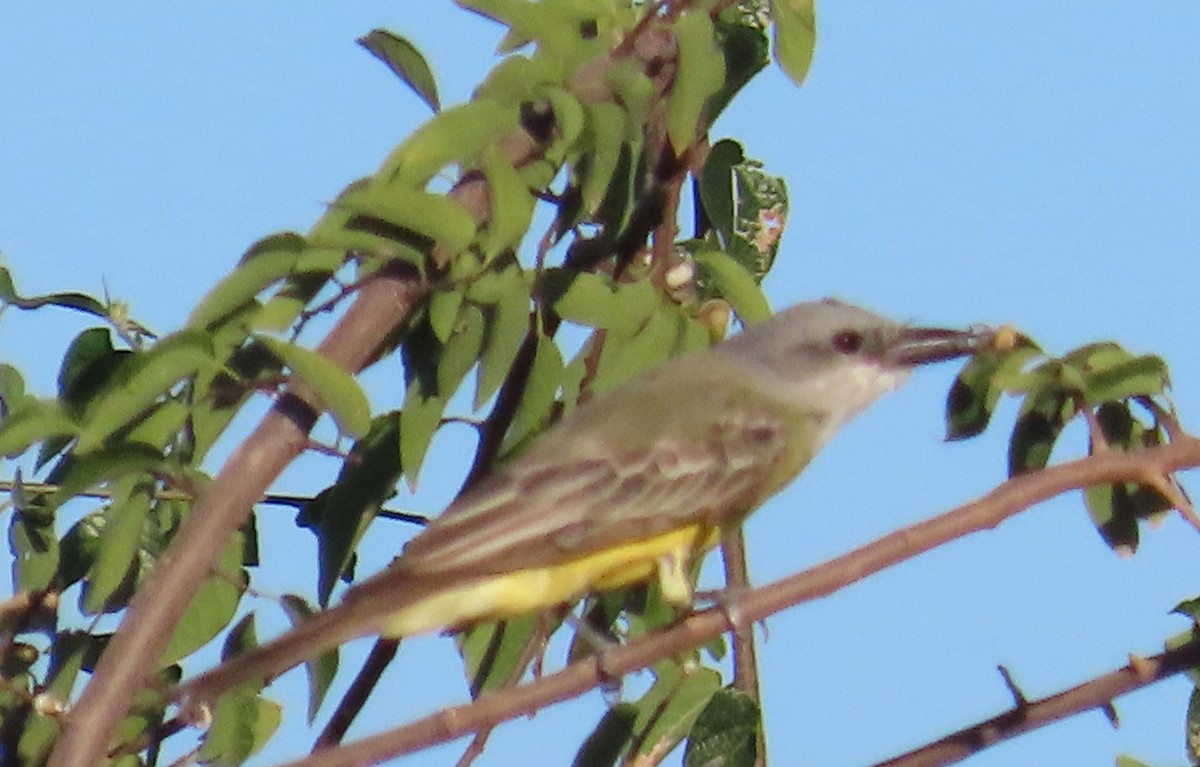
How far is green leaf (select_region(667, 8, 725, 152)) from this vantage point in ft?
10.1

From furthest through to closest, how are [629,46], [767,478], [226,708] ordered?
[767,478] < [629,46] < [226,708]

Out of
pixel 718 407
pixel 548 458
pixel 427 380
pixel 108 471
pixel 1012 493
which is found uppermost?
pixel 718 407

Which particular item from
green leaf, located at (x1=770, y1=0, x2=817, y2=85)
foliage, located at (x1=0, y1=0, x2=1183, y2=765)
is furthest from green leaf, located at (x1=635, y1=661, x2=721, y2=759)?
green leaf, located at (x1=770, y1=0, x2=817, y2=85)

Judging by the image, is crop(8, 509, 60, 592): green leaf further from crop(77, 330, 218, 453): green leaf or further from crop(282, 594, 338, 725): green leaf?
crop(77, 330, 218, 453): green leaf

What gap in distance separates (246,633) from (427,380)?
665 millimetres

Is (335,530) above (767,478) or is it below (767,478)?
below

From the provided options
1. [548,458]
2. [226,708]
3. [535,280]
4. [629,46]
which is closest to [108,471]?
[226,708]

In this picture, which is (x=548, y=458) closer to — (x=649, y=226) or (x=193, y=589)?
(x=649, y=226)

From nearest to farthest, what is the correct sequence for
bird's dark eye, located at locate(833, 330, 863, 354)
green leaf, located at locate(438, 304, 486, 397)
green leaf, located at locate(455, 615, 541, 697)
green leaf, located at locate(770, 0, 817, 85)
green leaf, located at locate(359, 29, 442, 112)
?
green leaf, located at locate(438, 304, 486, 397) < green leaf, located at locate(359, 29, 442, 112) < green leaf, located at locate(770, 0, 817, 85) < green leaf, located at locate(455, 615, 541, 697) < bird's dark eye, located at locate(833, 330, 863, 354)

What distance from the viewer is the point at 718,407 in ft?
16.0

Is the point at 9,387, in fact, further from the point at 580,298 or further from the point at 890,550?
the point at 890,550

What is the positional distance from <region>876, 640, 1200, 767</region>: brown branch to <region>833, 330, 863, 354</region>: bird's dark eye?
240 cm

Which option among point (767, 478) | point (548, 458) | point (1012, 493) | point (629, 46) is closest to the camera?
point (1012, 493)

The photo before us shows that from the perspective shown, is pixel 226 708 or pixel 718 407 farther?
pixel 718 407
